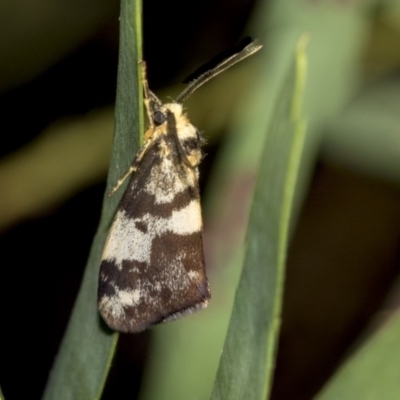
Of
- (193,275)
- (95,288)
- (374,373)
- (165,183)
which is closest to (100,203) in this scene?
(165,183)

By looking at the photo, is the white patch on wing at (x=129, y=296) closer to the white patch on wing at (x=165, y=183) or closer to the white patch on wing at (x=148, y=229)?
the white patch on wing at (x=148, y=229)

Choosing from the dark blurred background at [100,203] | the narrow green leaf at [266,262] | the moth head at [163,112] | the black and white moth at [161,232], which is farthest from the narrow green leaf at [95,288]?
the dark blurred background at [100,203]

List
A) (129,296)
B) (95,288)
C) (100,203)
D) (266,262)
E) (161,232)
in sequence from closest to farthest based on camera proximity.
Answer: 1. (266,262)
2. (95,288)
3. (129,296)
4. (161,232)
5. (100,203)

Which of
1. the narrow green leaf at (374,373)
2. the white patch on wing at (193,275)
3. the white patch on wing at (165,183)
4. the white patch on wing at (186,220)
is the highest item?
the white patch on wing at (165,183)

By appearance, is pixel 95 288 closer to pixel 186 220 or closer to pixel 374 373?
pixel 186 220

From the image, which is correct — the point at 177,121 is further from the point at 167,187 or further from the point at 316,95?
the point at 316,95

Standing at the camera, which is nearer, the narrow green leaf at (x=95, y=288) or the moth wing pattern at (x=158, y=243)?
the narrow green leaf at (x=95, y=288)
